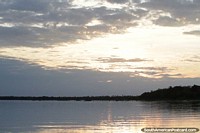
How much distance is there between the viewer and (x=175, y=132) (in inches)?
1563

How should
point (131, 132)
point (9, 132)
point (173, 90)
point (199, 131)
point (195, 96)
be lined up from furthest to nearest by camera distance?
point (173, 90) → point (195, 96) → point (9, 132) → point (131, 132) → point (199, 131)

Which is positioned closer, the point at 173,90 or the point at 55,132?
the point at 55,132

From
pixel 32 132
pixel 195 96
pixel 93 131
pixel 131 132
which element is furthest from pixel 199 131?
pixel 195 96

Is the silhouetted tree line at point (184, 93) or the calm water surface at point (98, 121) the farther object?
the silhouetted tree line at point (184, 93)

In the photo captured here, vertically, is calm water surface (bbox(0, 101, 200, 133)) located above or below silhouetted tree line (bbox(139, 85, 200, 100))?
below

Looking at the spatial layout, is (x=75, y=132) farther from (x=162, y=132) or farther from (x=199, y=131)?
(x=199, y=131)

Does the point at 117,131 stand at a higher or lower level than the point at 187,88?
lower

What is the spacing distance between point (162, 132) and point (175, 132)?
5.30 ft

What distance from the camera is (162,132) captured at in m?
40.9

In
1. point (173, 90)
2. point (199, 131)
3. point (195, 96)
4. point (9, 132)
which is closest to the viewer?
point (199, 131)

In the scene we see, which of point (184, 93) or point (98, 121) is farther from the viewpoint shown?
point (184, 93)

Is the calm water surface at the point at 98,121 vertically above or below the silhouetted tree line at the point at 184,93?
below

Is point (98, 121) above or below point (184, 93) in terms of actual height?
below

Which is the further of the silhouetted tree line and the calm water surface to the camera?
the silhouetted tree line
